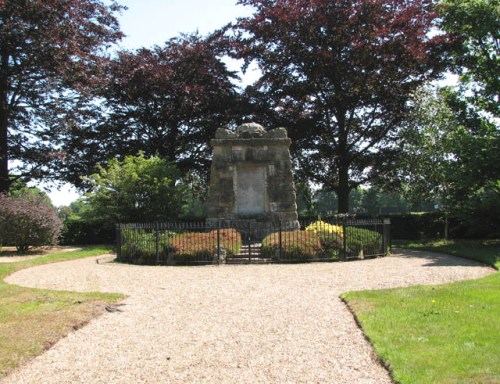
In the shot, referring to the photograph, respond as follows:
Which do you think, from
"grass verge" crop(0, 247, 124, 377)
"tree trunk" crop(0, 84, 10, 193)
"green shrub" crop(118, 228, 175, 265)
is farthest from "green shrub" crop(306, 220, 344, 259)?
"tree trunk" crop(0, 84, 10, 193)

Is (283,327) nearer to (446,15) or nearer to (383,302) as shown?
(383,302)

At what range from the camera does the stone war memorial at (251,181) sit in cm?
1719

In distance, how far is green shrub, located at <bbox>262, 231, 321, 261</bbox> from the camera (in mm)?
13234

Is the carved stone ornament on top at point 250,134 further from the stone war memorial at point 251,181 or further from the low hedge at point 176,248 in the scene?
the low hedge at point 176,248

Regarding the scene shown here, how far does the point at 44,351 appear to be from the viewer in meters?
5.45

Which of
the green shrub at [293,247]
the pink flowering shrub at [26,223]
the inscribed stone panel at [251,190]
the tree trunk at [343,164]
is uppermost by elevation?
the tree trunk at [343,164]

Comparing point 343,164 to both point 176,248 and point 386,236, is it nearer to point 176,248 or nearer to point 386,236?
point 386,236

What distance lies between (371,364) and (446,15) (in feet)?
53.9

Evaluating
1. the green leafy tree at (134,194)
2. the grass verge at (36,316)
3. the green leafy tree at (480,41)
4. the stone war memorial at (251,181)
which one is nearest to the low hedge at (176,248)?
the stone war memorial at (251,181)

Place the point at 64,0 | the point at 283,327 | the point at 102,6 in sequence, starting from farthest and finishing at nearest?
the point at 102,6, the point at 64,0, the point at 283,327

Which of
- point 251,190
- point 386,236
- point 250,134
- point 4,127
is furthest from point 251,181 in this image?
point 4,127

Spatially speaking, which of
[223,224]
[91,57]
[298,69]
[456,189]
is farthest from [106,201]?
[456,189]

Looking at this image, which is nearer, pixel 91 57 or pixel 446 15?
pixel 446 15

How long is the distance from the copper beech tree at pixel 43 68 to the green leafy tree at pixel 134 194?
Result: 4.31m
